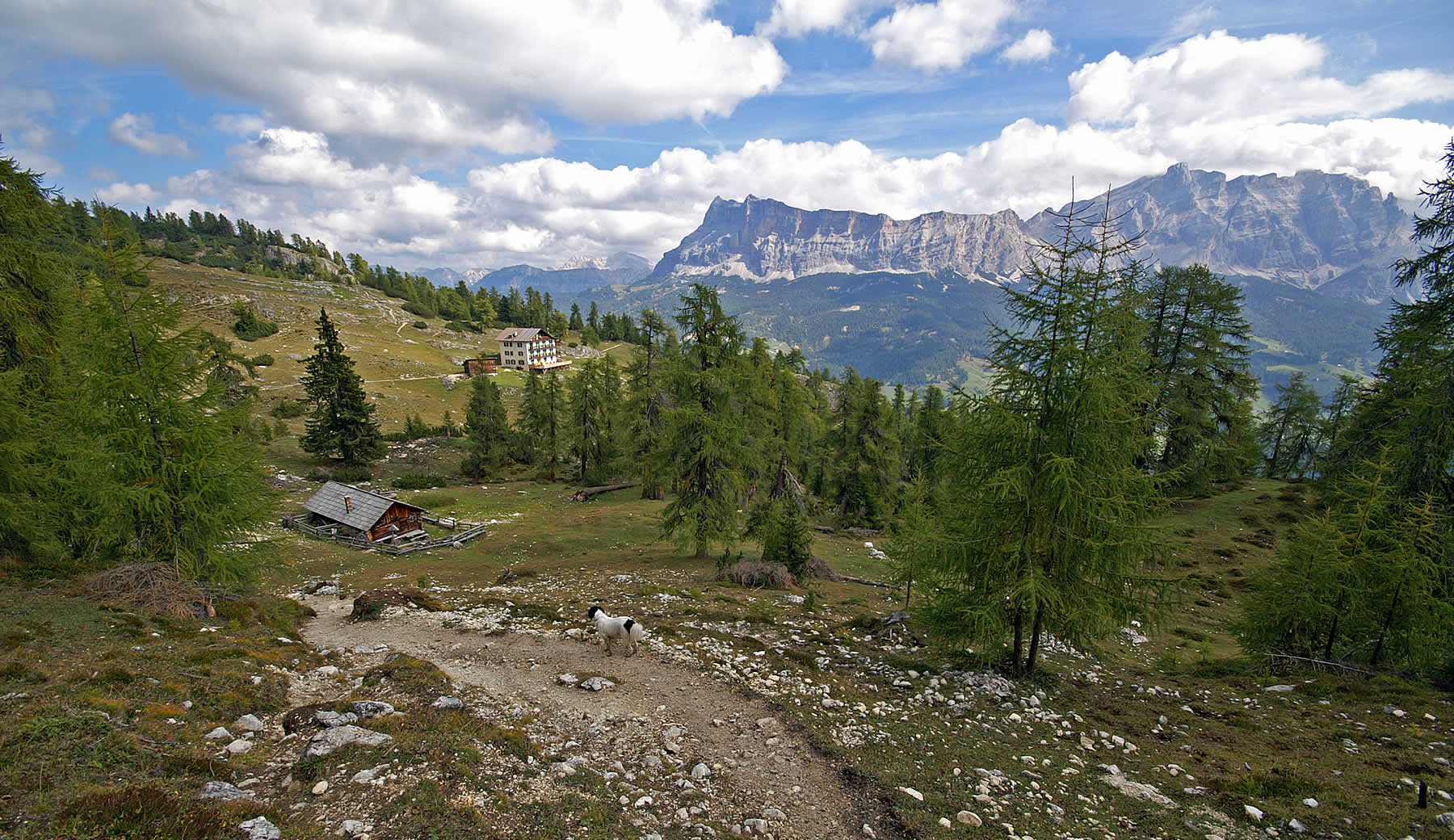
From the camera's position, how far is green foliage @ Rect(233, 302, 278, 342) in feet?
331

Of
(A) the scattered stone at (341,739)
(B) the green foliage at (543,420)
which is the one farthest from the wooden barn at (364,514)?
(A) the scattered stone at (341,739)

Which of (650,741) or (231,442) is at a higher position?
(231,442)

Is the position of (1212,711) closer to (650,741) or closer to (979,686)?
(979,686)

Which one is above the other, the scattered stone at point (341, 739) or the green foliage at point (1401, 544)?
the green foliage at point (1401, 544)

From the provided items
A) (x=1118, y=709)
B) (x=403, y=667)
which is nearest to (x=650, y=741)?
(x=403, y=667)

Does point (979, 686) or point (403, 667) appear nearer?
point (403, 667)

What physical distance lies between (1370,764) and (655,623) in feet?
53.0

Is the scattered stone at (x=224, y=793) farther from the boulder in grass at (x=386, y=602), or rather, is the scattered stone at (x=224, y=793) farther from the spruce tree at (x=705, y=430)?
the spruce tree at (x=705, y=430)

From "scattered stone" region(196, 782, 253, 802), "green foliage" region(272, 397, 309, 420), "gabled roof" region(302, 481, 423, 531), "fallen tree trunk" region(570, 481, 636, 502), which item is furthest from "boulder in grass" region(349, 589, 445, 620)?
"green foliage" region(272, 397, 309, 420)

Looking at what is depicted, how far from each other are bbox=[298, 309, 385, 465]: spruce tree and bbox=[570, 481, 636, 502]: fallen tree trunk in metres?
22.6

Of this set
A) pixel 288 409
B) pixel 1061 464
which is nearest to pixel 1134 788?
pixel 1061 464

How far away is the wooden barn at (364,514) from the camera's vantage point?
110 ft

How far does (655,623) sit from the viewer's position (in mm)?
17766

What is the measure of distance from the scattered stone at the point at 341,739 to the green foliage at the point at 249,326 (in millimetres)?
125206
